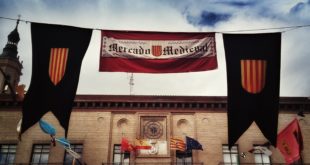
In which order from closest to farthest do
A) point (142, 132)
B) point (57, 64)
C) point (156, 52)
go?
point (57, 64) → point (156, 52) → point (142, 132)

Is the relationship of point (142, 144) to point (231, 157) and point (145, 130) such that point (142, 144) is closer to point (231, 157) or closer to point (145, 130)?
point (145, 130)

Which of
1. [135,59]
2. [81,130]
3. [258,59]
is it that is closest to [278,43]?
[258,59]

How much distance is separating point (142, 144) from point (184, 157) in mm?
2806

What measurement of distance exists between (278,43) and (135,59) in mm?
4148

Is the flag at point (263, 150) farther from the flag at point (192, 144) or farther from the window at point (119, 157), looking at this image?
the window at point (119, 157)

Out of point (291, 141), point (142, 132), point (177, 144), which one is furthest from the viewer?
point (142, 132)

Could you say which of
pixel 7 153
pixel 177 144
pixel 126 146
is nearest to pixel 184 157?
pixel 177 144

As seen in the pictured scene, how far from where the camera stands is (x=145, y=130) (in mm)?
21641

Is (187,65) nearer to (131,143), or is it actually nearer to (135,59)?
(135,59)

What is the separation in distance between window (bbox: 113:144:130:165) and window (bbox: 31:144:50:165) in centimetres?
426

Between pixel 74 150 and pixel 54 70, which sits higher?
pixel 54 70

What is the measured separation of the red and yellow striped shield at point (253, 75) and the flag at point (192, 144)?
1122cm

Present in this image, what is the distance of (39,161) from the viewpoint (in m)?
20.5

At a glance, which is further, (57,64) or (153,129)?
(153,129)
